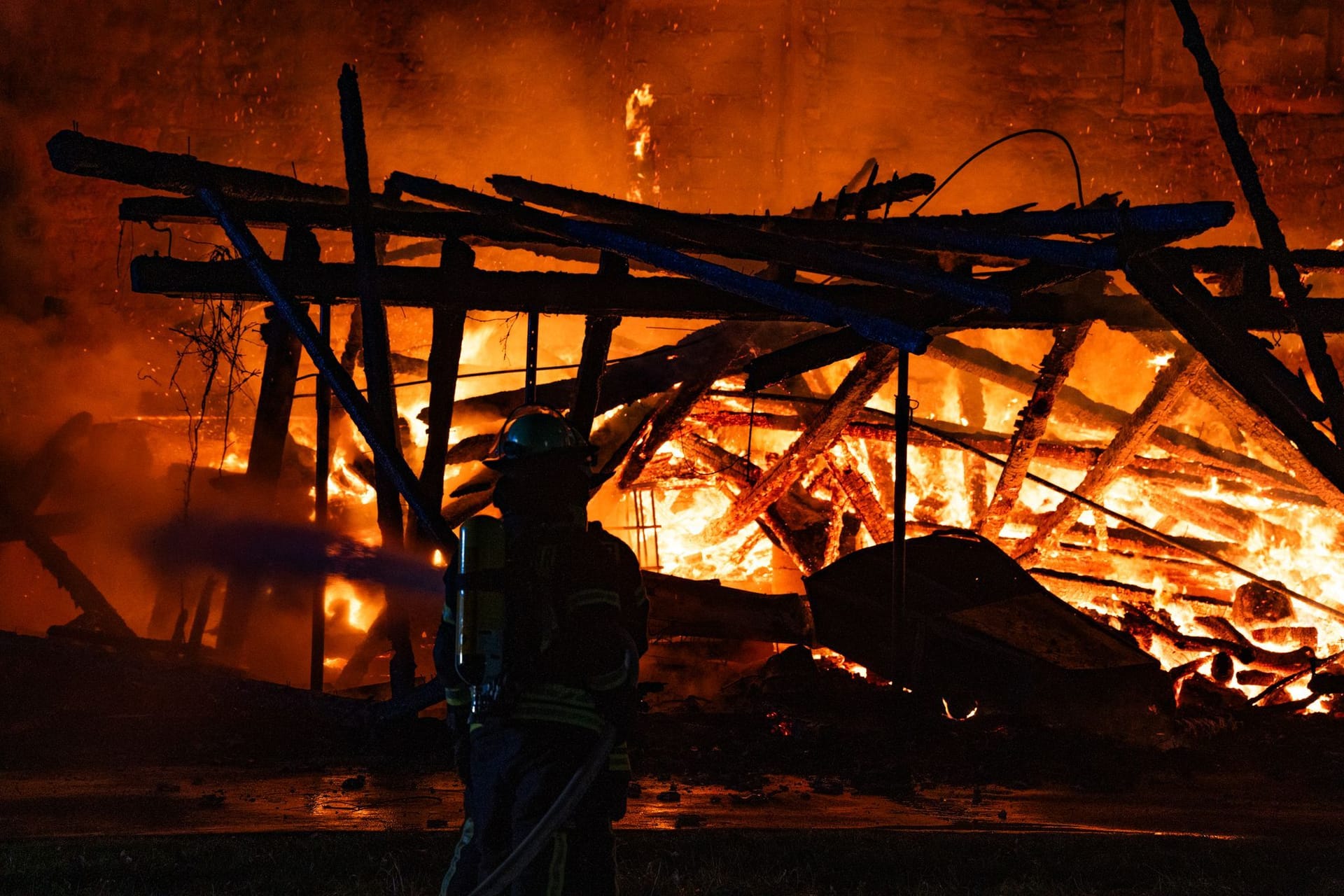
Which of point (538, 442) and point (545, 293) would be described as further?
point (545, 293)

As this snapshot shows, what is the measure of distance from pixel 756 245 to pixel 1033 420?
11.2 feet

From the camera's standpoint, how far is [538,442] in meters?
4.18

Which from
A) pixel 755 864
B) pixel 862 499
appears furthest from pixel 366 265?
pixel 862 499

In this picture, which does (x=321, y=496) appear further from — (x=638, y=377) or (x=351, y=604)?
(x=351, y=604)

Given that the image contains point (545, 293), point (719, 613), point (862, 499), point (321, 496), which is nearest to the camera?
point (545, 293)

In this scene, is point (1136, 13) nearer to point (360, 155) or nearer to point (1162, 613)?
point (1162, 613)

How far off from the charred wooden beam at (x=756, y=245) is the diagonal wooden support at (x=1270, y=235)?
195 centimetres

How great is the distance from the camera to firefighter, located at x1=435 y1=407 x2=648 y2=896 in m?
3.88

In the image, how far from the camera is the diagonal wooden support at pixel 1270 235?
6055 mm

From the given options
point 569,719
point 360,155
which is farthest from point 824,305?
point 360,155

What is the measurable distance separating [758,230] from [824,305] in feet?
3.16

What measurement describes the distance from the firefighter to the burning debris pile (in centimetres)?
174

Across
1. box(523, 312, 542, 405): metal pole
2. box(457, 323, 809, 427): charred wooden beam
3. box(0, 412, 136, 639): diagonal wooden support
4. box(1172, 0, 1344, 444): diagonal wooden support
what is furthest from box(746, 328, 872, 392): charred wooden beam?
box(0, 412, 136, 639): diagonal wooden support

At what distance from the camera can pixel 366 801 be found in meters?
6.46
